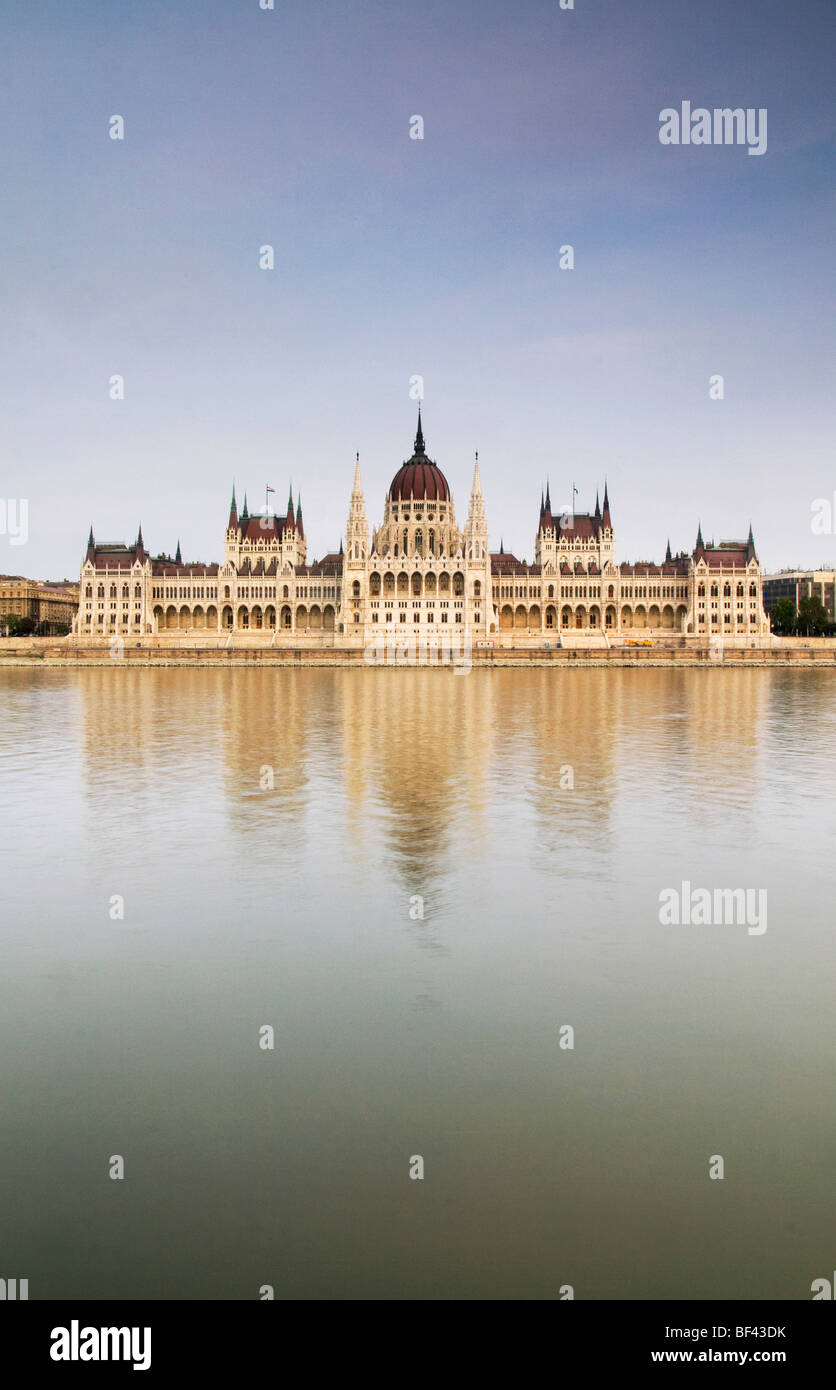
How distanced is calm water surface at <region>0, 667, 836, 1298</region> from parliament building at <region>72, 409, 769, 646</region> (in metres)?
109

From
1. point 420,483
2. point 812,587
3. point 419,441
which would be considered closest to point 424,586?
point 420,483

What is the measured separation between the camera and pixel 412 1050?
737cm

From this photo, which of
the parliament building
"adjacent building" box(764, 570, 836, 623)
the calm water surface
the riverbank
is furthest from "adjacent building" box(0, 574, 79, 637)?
the calm water surface

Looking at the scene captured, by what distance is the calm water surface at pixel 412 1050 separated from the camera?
5.29m

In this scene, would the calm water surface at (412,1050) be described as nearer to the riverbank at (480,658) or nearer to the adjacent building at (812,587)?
the riverbank at (480,658)

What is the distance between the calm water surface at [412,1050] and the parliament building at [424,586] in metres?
109

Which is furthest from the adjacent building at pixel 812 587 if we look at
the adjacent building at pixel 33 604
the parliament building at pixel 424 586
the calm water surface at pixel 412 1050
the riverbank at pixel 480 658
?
the calm water surface at pixel 412 1050

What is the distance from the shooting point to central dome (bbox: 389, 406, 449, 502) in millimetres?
133375

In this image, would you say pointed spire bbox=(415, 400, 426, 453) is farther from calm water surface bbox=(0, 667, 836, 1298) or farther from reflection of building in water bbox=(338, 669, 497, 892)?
calm water surface bbox=(0, 667, 836, 1298)

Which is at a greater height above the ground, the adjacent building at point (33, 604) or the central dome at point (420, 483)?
the central dome at point (420, 483)

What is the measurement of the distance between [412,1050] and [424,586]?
119m

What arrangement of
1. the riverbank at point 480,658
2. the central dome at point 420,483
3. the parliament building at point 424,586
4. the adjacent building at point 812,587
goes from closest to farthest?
the riverbank at point 480,658, the parliament building at point 424,586, the central dome at point 420,483, the adjacent building at point 812,587
